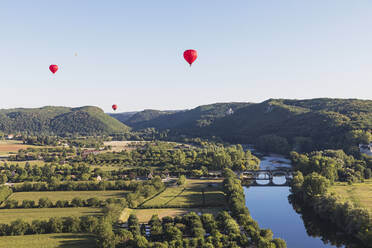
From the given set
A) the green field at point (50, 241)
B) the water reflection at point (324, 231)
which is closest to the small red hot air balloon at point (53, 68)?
the green field at point (50, 241)

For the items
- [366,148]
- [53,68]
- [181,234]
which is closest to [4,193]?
[53,68]

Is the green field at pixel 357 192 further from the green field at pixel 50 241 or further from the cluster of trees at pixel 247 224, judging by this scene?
the green field at pixel 50 241

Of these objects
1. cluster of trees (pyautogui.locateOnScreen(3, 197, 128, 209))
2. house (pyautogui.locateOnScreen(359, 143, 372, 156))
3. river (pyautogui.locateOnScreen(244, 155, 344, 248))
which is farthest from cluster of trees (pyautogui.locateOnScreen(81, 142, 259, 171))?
house (pyautogui.locateOnScreen(359, 143, 372, 156))

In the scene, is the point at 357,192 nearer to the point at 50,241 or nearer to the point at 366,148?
the point at 366,148

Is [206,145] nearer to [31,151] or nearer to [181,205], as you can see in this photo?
[31,151]

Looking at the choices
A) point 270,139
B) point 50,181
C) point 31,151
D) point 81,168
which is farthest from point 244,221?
point 31,151

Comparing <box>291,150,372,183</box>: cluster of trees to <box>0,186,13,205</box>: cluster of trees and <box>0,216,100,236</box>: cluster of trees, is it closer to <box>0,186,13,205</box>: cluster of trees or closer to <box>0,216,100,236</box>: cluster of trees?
<box>0,216,100,236</box>: cluster of trees
